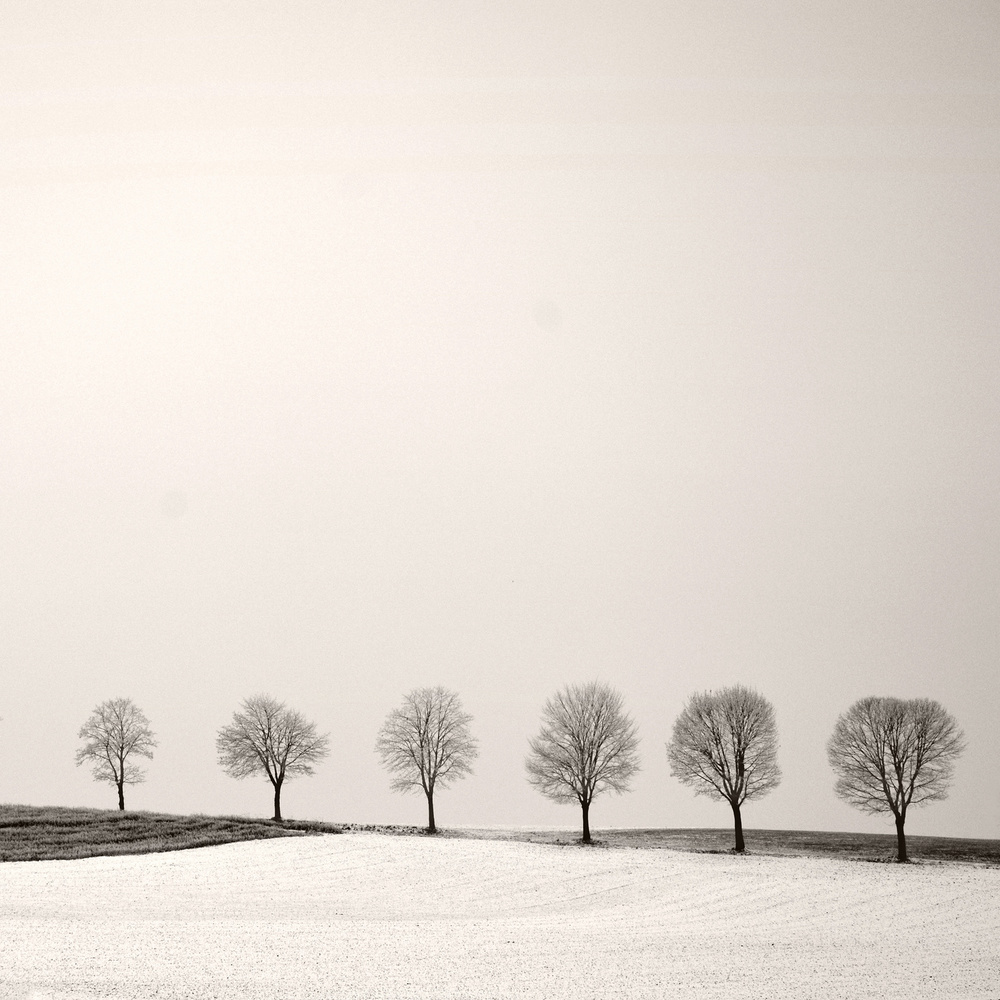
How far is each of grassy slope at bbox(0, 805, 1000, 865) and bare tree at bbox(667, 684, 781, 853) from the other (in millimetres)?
4473

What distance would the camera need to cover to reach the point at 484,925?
4191 cm

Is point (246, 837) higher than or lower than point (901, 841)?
higher

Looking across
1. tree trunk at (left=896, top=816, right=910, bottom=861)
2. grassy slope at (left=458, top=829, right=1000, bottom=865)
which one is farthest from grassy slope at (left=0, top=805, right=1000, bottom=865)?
tree trunk at (left=896, top=816, right=910, bottom=861)

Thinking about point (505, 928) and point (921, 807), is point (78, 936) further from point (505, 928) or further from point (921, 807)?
point (921, 807)

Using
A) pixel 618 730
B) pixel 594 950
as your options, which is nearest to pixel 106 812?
pixel 618 730

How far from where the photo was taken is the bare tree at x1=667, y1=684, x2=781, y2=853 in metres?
71.8

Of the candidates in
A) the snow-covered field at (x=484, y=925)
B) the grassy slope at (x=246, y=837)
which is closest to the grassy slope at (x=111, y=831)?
the grassy slope at (x=246, y=837)

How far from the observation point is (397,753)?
268 ft

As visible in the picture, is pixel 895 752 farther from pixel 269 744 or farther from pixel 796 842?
pixel 269 744

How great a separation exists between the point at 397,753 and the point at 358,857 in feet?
72.9

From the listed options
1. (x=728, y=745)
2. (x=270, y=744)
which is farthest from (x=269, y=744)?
(x=728, y=745)

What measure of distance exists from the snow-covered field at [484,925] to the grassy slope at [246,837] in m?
3.48

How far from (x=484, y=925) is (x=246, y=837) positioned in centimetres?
2824

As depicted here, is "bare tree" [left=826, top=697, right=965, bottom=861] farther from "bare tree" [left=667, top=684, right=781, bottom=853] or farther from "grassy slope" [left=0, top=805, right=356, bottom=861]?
"grassy slope" [left=0, top=805, right=356, bottom=861]
